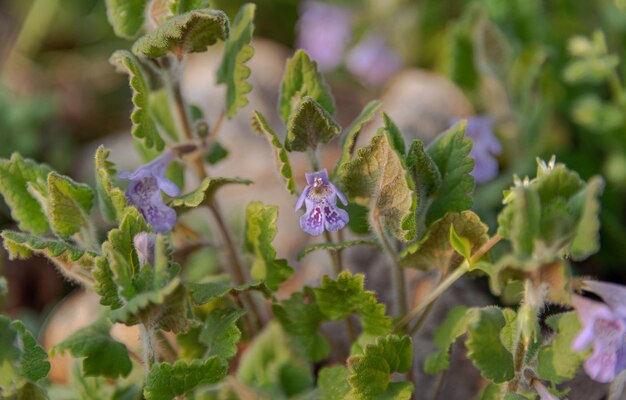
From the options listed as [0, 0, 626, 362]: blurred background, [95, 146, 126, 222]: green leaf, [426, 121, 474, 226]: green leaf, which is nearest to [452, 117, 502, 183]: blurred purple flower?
[0, 0, 626, 362]: blurred background

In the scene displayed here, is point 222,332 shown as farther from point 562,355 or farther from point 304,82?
point 562,355

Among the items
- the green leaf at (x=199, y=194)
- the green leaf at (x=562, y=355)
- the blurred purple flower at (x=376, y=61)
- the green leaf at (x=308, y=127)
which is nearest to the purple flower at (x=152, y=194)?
the green leaf at (x=199, y=194)

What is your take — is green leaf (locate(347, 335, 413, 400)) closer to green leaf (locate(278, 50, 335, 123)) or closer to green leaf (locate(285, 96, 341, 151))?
green leaf (locate(285, 96, 341, 151))

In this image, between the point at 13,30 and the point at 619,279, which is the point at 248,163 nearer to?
the point at 619,279

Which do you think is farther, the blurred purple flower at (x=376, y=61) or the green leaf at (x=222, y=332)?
the blurred purple flower at (x=376, y=61)

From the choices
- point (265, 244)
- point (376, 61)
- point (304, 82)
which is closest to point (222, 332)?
point (265, 244)

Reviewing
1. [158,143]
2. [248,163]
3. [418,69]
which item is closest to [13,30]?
[248,163]

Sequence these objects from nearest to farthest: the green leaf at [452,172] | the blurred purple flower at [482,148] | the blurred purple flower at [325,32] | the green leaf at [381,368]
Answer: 1. the green leaf at [381,368]
2. the green leaf at [452,172]
3. the blurred purple flower at [482,148]
4. the blurred purple flower at [325,32]

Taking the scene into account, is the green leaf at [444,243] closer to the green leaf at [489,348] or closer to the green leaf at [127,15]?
the green leaf at [489,348]
